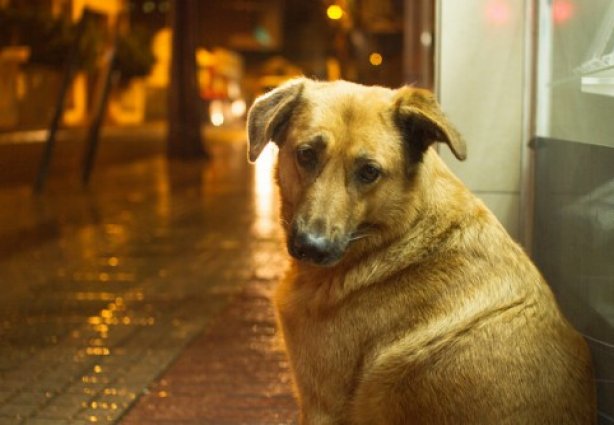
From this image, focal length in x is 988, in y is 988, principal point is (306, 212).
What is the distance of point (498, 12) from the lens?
17.7 ft

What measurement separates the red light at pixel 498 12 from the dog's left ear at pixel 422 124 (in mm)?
2077

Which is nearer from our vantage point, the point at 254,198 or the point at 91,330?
the point at 91,330

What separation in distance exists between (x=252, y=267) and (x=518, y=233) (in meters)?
4.09

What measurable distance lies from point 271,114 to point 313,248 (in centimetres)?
61

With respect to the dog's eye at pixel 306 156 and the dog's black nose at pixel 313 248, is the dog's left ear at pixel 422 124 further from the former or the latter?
the dog's black nose at pixel 313 248

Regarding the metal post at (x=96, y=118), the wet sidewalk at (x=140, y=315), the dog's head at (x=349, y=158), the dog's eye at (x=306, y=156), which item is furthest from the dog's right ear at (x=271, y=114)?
the metal post at (x=96, y=118)

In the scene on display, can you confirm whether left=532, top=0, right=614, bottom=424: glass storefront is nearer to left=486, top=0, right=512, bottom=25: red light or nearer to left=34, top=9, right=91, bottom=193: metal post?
left=486, top=0, right=512, bottom=25: red light

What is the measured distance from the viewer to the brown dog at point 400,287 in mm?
3209

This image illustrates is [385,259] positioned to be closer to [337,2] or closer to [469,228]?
[469,228]

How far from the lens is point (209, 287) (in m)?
8.23

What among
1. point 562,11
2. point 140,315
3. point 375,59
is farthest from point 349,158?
point 375,59

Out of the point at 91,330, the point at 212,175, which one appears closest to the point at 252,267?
the point at 91,330

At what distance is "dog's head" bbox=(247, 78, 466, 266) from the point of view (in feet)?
10.8

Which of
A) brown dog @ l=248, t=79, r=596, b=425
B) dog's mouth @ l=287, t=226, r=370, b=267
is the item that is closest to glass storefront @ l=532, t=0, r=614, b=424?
brown dog @ l=248, t=79, r=596, b=425
